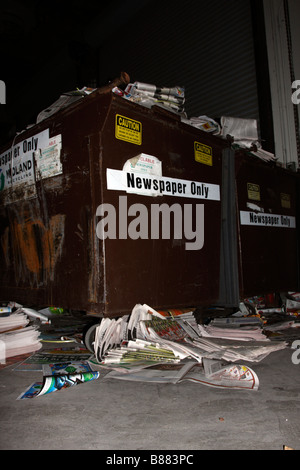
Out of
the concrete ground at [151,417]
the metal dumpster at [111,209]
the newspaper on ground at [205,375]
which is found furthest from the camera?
the metal dumpster at [111,209]

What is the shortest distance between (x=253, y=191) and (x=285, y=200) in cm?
67

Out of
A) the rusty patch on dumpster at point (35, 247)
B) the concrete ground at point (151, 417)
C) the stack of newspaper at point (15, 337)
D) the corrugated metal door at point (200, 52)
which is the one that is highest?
the corrugated metal door at point (200, 52)

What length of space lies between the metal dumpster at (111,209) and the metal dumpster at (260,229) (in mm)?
144

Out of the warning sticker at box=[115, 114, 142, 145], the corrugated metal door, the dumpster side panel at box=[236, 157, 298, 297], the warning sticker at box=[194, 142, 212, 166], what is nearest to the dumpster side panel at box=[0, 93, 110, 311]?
the warning sticker at box=[115, 114, 142, 145]

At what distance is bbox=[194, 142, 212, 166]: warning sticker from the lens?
239cm

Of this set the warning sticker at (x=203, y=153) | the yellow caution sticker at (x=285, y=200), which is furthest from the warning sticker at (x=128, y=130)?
the yellow caution sticker at (x=285, y=200)

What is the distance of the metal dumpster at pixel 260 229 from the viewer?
8.58 feet

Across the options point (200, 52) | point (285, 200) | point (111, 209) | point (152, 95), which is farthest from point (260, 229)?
point (200, 52)

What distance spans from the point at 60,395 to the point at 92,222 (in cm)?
90

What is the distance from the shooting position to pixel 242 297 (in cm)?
262

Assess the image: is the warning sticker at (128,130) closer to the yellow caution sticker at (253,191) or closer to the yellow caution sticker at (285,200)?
the yellow caution sticker at (253,191)

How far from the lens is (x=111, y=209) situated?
1.86m

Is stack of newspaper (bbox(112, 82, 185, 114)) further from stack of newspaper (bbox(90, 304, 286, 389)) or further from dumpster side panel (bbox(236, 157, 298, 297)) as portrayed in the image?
stack of newspaper (bbox(90, 304, 286, 389))
